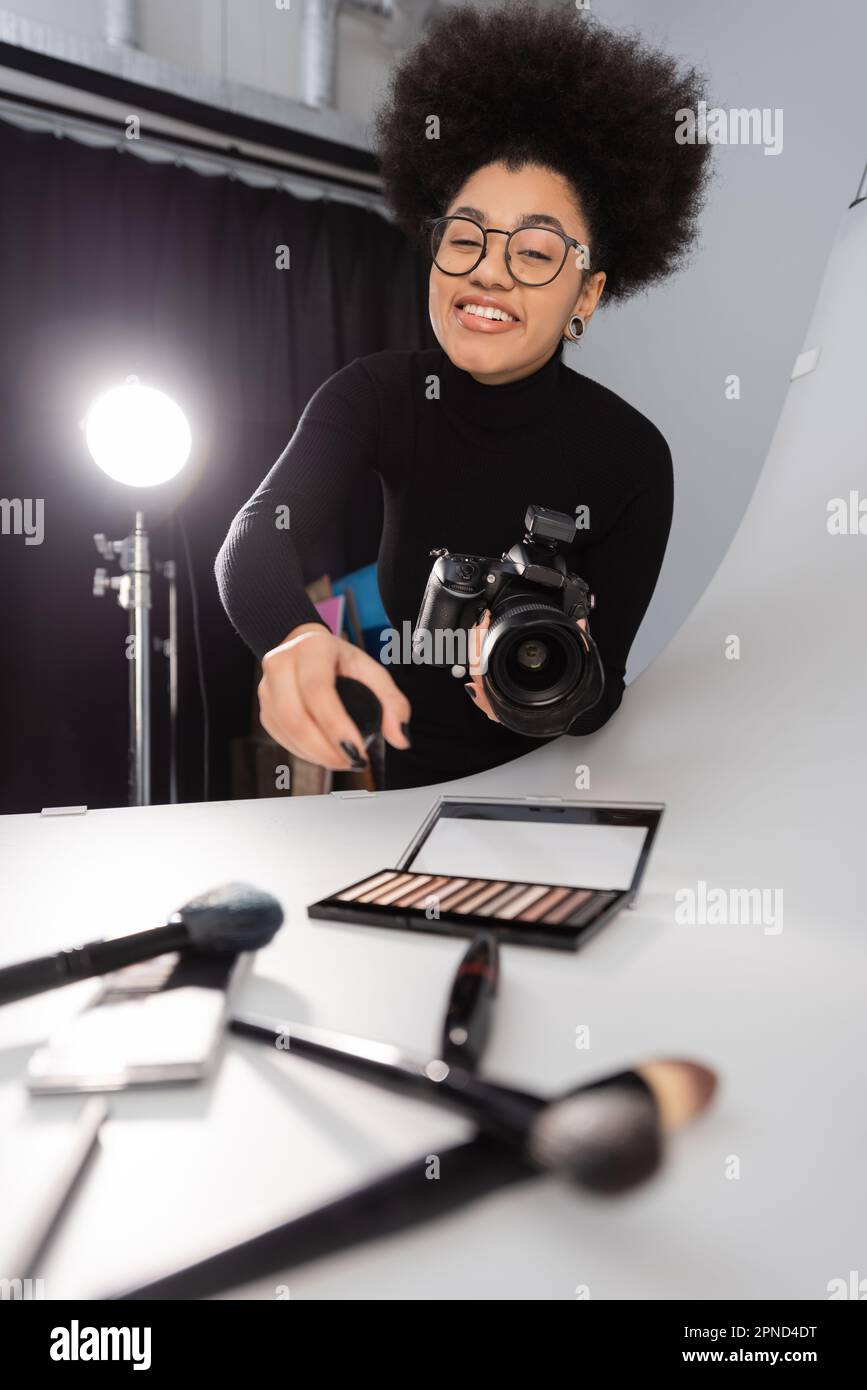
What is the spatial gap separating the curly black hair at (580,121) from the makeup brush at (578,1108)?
24.3 inches

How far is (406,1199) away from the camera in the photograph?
196mm

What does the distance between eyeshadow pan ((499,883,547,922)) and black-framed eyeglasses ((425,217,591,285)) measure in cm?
46

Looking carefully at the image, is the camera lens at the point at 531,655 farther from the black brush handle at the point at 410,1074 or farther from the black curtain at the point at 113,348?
the black curtain at the point at 113,348

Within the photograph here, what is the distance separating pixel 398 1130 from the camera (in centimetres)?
23

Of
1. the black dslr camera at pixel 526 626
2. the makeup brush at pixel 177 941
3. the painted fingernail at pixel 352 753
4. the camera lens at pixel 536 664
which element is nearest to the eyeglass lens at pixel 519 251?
the black dslr camera at pixel 526 626

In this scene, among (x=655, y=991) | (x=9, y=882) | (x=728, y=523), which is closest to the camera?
(x=655, y=991)

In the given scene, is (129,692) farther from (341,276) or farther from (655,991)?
(655,991)

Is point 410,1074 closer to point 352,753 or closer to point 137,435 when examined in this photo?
point 352,753

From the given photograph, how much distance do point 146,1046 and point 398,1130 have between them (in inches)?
3.5

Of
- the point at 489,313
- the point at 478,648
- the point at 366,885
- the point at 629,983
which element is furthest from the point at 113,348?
the point at 629,983

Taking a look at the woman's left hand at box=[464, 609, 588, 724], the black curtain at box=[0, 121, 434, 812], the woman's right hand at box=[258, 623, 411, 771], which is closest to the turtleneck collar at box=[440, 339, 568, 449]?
the woman's left hand at box=[464, 609, 588, 724]

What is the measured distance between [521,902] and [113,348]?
1167 millimetres

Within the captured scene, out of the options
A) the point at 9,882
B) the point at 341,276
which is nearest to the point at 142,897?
the point at 9,882
